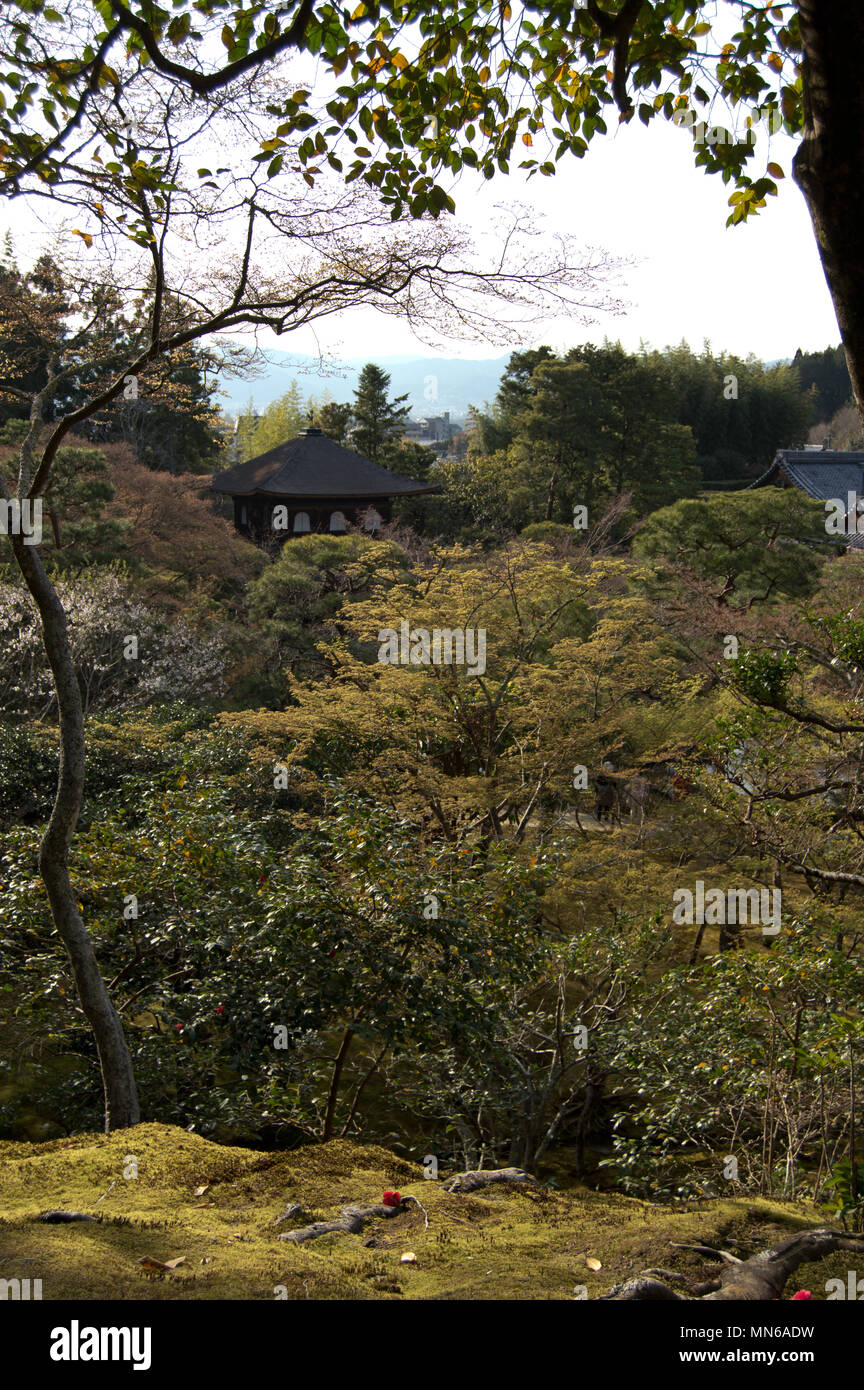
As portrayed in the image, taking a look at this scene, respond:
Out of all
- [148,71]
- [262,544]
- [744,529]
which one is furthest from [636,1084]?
[262,544]

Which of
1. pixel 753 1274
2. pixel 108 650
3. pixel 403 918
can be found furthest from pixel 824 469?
pixel 753 1274

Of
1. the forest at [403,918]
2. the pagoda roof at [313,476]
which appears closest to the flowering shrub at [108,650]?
the forest at [403,918]

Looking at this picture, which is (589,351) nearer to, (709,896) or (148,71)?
(709,896)

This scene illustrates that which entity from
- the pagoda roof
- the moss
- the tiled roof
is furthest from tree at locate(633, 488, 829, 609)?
the moss

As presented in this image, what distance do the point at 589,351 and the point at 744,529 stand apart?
1389 centimetres

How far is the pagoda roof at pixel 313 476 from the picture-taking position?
1047 inches

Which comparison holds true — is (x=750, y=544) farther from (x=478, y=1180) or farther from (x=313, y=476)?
(x=478, y=1180)

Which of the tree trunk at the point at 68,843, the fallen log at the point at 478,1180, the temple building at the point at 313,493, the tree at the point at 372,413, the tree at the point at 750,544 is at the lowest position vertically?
the fallen log at the point at 478,1180

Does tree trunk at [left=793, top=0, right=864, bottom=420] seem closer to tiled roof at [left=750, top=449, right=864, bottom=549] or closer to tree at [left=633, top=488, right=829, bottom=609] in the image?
tree at [left=633, top=488, right=829, bottom=609]

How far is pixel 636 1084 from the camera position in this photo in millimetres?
6098

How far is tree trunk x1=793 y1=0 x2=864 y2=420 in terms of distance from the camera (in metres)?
2.08

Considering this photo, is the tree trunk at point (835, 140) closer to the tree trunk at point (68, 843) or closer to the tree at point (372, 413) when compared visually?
the tree trunk at point (68, 843)

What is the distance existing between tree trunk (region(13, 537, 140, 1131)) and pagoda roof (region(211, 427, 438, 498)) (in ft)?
74.5
